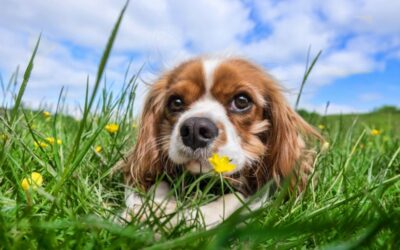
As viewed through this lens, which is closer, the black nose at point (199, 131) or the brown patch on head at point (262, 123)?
the black nose at point (199, 131)

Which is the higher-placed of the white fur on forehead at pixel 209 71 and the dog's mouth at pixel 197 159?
the white fur on forehead at pixel 209 71

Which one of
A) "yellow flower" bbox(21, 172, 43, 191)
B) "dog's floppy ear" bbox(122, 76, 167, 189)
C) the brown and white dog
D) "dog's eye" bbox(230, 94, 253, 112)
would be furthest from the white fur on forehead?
"yellow flower" bbox(21, 172, 43, 191)

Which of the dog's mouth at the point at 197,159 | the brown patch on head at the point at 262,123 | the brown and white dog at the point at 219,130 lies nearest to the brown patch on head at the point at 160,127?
the brown and white dog at the point at 219,130

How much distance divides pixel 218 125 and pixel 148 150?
0.59 m

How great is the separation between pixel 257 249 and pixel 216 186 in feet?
3.63

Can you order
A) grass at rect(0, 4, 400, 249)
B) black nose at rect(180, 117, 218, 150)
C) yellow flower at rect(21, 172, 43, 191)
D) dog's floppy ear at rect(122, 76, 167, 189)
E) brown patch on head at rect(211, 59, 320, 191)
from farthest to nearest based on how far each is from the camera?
dog's floppy ear at rect(122, 76, 167, 189)
brown patch on head at rect(211, 59, 320, 191)
black nose at rect(180, 117, 218, 150)
yellow flower at rect(21, 172, 43, 191)
grass at rect(0, 4, 400, 249)

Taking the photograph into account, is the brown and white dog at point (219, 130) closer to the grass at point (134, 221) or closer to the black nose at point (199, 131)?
the black nose at point (199, 131)

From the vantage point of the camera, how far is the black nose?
2301 mm

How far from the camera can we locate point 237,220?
1139mm

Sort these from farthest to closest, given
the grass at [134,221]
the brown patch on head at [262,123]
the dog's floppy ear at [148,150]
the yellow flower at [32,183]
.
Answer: the dog's floppy ear at [148,150] < the brown patch on head at [262,123] < the yellow flower at [32,183] < the grass at [134,221]

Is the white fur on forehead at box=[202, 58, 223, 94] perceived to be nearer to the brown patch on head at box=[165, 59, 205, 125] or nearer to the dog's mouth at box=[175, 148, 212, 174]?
the brown patch on head at box=[165, 59, 205, 125]

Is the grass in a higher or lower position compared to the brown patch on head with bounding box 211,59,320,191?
lower

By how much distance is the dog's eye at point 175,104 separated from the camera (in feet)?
8.84

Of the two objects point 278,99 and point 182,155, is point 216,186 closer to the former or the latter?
point 182,155
